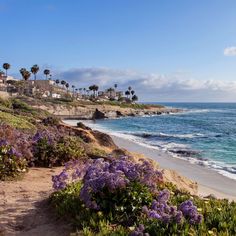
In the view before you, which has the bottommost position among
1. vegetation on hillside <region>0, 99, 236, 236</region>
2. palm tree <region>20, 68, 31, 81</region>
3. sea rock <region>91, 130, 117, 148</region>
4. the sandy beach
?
the sandy beach

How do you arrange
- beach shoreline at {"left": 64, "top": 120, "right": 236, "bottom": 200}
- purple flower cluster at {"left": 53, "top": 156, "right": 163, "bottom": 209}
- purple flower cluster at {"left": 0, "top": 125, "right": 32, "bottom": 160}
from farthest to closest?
1. beach shoreline at {"left": 64, "top": 120, "right": 236, "bottom": 200}
2. purple flower cluster at {"left": 0, "top": 125, "right": 32, "bottom": 160}
3. purple flower cluster at {"left": 53, "top": 156, "right": 163, "bottom": 209}

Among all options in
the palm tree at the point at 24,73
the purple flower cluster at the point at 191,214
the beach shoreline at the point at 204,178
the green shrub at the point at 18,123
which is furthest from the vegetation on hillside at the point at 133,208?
the palm tree at the point at 24,73

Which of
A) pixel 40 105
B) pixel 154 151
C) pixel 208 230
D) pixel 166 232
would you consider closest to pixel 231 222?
pixel 208 230

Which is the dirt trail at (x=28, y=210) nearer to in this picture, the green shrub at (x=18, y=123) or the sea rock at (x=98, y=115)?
the green shrub at (x=18, y=123)

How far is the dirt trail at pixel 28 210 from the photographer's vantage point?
6.10 metres

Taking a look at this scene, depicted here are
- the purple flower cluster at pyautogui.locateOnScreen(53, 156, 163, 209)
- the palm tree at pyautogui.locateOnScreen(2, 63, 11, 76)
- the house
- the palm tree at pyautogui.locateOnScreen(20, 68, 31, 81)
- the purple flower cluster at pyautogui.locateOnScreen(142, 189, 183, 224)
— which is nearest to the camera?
the purple flower cluster at pyautogui.locateOnScreen(142, 189, 183, 224)

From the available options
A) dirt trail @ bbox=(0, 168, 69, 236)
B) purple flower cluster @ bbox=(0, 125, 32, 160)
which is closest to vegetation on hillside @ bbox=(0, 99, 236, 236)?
dirt trail @ bbox=(0, 168, 69, 236)

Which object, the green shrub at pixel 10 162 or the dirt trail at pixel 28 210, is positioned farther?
the green shrub at pixel 10 162

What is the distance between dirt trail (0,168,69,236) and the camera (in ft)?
20.0

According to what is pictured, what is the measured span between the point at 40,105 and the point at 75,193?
74434 millimetres

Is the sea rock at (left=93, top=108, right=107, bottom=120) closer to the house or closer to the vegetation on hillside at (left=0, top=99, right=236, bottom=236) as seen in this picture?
the vegetation on hillside at (left=0, top=99, right=236, bottom=236)

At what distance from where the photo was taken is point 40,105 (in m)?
79.7

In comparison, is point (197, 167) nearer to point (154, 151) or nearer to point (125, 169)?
point (154, 151)

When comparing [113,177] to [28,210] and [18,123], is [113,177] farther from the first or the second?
[18,123]
